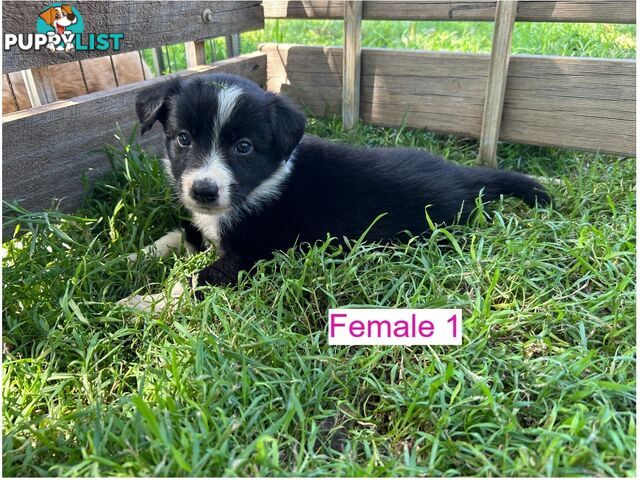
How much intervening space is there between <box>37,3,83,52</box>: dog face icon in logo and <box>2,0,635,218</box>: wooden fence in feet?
0.18

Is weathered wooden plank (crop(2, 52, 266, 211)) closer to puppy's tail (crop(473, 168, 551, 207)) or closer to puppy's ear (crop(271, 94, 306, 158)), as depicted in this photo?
A: puppy's ear (crop(271, 94, 306, 158))

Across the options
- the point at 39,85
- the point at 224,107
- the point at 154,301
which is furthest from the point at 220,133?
the point at 39,85

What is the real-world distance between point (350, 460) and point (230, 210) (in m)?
1.59

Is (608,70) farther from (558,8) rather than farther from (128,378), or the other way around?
(128,378)

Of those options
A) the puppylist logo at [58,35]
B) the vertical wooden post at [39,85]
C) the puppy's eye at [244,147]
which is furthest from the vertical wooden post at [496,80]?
the vertical wooden post at [39,85]

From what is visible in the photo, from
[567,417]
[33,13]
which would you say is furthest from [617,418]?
[33,13]

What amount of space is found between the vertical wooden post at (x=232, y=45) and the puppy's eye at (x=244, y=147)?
2.52 meters

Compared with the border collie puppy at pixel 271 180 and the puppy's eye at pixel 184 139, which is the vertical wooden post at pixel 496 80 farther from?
the puppy's eye at pixel 184 139

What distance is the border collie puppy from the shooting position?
2.65 m

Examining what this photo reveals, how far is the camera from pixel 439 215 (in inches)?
118

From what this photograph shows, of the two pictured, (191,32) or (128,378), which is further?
(191,32)

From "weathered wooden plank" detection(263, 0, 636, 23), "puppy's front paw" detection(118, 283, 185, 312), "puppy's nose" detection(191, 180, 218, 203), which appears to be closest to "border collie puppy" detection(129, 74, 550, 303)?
"puppy's nose" detection(191, 180, 218, 203)

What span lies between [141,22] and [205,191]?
1.90m

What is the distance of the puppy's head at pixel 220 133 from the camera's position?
2611 millimetres
